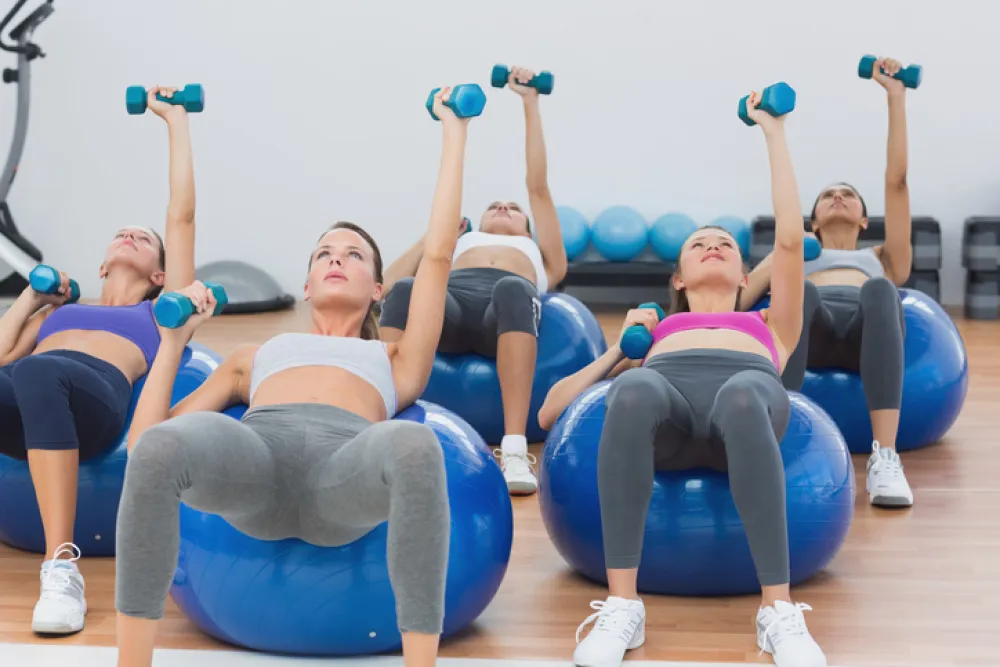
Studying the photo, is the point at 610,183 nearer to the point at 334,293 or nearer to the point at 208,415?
the point at 334,293

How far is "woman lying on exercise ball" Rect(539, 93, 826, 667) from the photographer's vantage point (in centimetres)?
203

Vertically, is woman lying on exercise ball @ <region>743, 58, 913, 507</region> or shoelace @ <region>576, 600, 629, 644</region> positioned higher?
woman lying on exercise ball @ <region>743, 58, 913, 507</region>

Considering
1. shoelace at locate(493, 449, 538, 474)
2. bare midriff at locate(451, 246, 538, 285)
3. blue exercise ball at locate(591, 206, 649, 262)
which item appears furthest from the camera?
blue exercise ball at locate(591, 206, 649, 262)

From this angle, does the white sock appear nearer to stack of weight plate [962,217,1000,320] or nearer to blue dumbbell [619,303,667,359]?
blue dumbbell [619,303,667,359]

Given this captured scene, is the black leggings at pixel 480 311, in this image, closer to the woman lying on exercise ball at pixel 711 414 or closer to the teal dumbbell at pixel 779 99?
the woman lying on exercise ball at pixel 711 414

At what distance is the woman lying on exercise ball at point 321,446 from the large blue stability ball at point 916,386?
1.63 m

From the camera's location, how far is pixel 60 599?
2.21m

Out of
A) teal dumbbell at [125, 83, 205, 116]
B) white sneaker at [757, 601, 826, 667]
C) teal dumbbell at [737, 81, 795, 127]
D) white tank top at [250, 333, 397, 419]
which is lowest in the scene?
white sneaker at [757, 601, 826, 667]

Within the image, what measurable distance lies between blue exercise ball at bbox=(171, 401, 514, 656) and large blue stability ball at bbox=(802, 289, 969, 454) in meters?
1.65

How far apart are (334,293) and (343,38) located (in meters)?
5.19

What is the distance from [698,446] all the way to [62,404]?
1.27 m

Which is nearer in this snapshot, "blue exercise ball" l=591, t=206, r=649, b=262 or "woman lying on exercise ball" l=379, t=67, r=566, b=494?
"woman lying on exercise ball" l=379, t=67, r=566, b=494

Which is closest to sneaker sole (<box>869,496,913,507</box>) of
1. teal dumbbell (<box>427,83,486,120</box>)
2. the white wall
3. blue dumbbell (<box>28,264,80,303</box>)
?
teal dumbbell (<box>427,83,486,120</box>)

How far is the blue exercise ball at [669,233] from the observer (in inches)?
257
